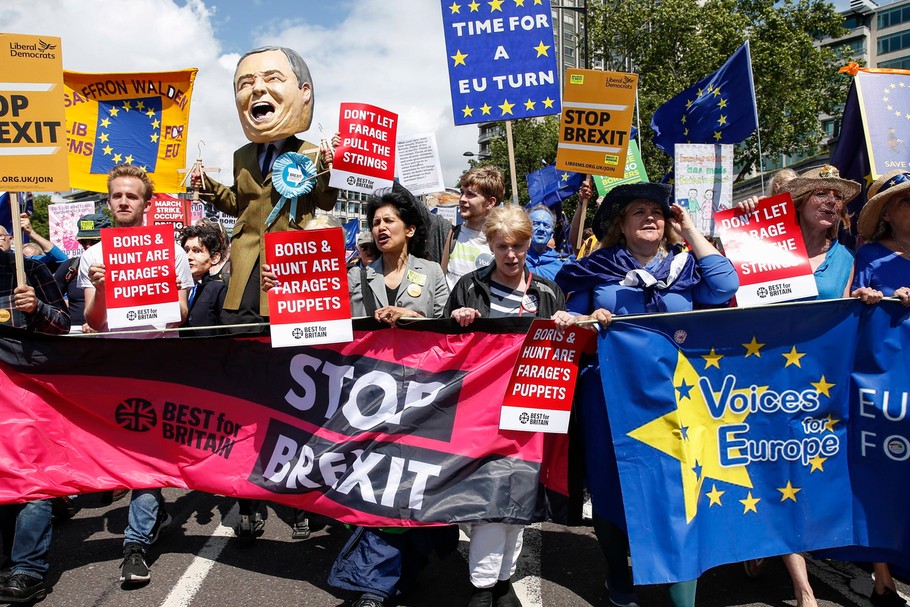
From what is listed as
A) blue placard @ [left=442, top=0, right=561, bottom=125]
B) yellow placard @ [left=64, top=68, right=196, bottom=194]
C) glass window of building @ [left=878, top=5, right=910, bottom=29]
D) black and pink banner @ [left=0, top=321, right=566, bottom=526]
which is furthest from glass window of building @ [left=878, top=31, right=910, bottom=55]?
black and pink banner @ [left=0, top=321, right=566, bottom=526]

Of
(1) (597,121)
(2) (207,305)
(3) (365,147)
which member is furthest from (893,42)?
(2) (207,305)

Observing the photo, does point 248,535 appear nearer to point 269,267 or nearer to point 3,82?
point 269,267

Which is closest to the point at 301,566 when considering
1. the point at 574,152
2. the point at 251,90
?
the point at 251,90

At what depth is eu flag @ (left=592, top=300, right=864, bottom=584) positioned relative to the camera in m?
3.03

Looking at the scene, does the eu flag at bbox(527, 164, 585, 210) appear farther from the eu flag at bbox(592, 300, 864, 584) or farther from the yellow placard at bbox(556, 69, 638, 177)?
the eu flag at bbox(592, 300, 864, 584)

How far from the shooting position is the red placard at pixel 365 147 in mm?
4414

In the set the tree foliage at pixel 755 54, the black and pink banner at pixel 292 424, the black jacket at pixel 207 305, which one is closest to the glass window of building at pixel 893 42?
the tree foliage at pixel 755 54

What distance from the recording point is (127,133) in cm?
534

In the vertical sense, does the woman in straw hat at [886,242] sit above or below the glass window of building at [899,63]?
below

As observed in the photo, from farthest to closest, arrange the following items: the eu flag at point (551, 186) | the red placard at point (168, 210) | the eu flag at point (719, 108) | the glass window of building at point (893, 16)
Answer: the glass window of building at point (893, 16), the red placard at point (168, 210), the eu flag at point (551, 186), the eu flag at point (719, 108)

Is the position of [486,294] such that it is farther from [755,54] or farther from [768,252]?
[755,54]

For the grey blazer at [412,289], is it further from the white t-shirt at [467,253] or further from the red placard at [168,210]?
the red placard at [168,210]

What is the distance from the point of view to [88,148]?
18.0 ft

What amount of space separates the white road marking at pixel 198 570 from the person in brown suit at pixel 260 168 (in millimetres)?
1370
